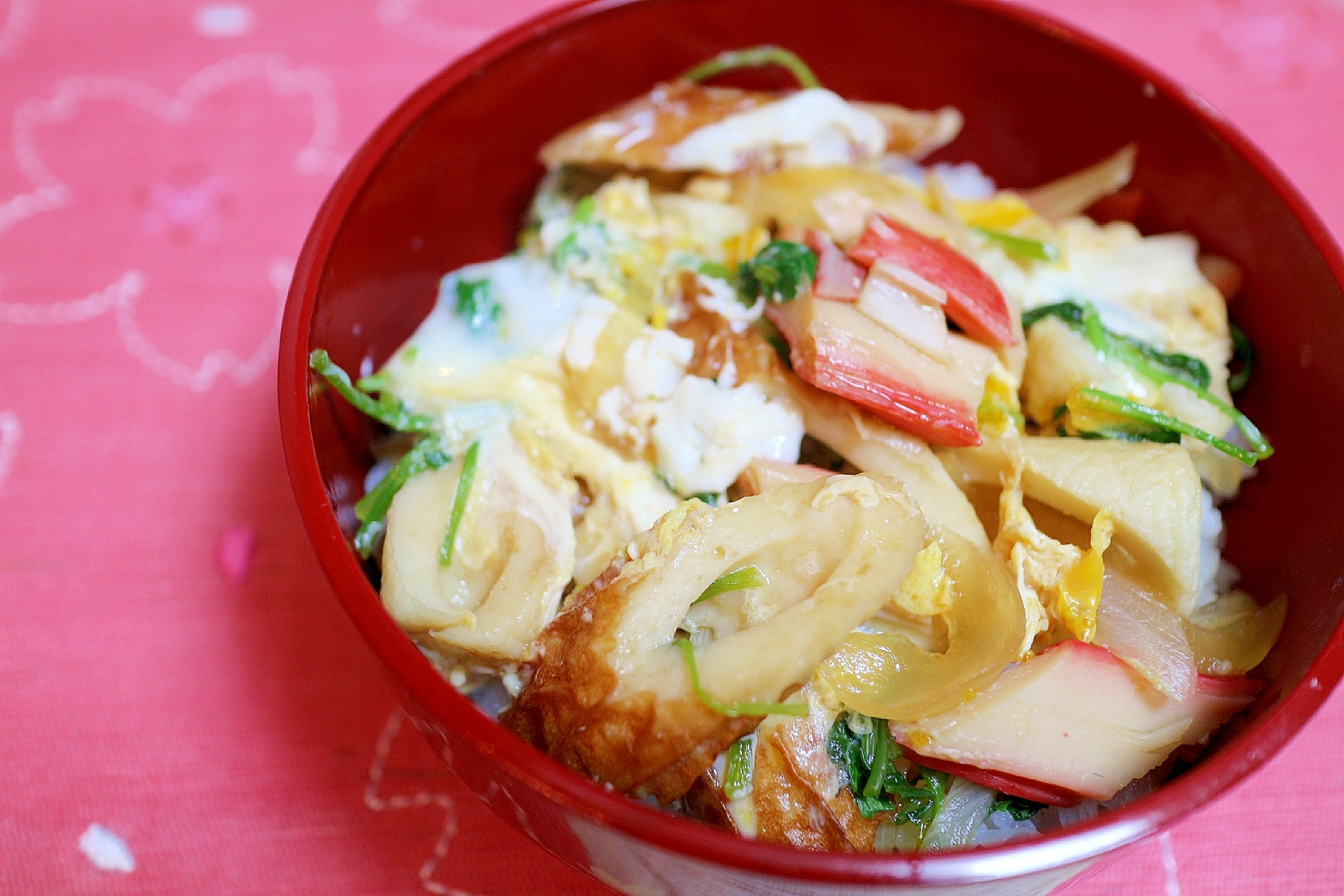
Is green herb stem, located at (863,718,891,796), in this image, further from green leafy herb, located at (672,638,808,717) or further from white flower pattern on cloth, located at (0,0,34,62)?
white flower pattern on cloth, located at (0,0,34,62)

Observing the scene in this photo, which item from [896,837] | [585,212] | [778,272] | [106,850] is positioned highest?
[778,272]

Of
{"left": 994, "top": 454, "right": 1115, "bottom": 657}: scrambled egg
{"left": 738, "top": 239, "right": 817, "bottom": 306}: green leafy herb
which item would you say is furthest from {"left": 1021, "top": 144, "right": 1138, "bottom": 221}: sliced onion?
{"left": 994, "top": 454, "right": 1115, "bottom": 657}: scrambled egg

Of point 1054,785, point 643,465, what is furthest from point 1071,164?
point 1054,785

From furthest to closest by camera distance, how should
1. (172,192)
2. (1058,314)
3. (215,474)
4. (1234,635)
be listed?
1. (172,192)
2. (215,474)
3. (1058,314)
4. (1234,635)

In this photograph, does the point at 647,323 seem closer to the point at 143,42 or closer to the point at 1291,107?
the point at 143,42

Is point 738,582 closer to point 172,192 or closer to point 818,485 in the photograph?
point 818,485

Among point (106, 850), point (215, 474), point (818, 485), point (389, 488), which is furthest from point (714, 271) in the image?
point (106, 850)
